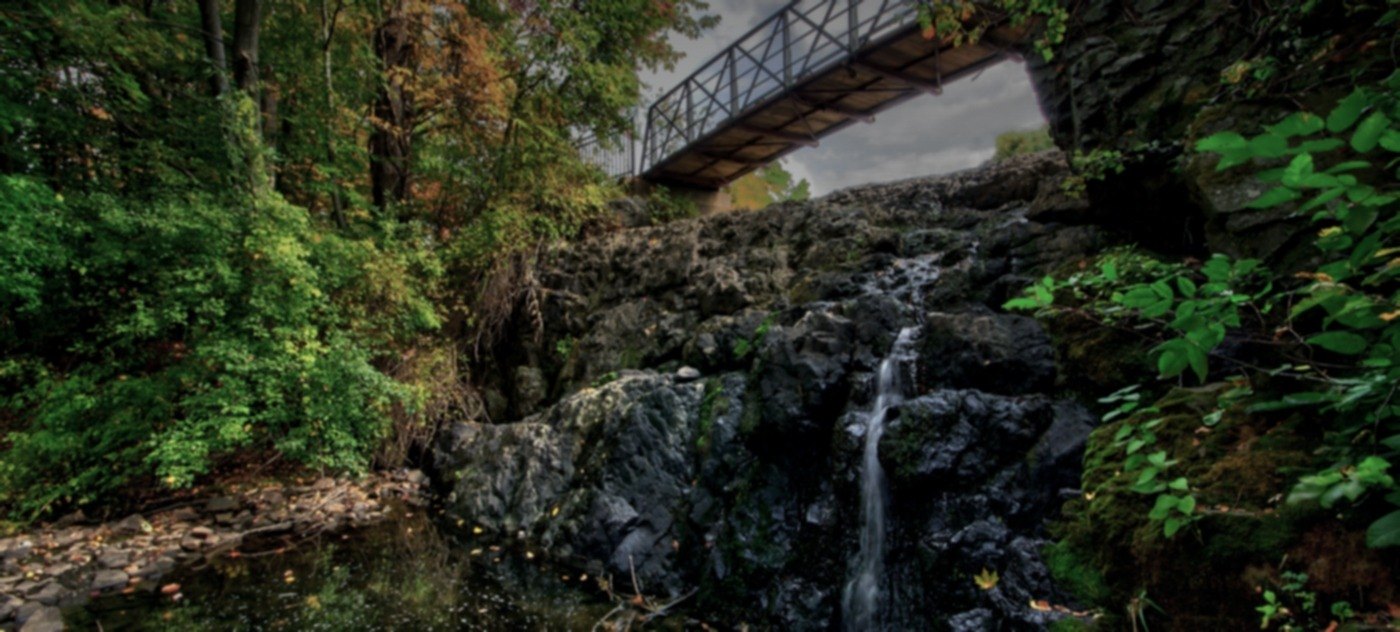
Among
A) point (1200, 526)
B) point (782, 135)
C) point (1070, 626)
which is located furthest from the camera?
point (782, 135)

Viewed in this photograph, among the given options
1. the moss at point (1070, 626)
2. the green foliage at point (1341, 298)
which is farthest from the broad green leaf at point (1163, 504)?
the moss at point (1070, 626)

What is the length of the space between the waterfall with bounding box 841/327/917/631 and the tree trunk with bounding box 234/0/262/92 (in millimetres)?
8814

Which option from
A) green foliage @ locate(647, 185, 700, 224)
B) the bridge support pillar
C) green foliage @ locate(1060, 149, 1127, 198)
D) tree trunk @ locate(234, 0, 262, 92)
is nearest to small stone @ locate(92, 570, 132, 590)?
tree trunk @ locate(234, 0, 262, 92)

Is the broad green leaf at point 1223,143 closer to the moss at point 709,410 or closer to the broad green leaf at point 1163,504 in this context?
the broad green leaf at point 1163,504

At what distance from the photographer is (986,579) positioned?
339cm

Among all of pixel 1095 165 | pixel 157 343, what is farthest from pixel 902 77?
pixel 157 343

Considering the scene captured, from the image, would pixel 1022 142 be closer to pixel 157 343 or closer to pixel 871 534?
pixel 871 534

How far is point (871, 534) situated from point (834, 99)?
8.69 meters

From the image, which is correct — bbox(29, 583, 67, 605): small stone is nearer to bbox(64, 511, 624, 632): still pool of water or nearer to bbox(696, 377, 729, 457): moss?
bbox(64, 511, 624, 632): still pool of water

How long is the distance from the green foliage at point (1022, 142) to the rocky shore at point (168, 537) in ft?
66.1

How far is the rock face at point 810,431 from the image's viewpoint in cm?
380

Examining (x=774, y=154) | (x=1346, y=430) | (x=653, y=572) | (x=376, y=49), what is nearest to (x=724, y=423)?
(x=653, y=572)

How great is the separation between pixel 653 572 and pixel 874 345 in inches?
117

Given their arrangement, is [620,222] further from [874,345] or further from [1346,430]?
[1346,430]
